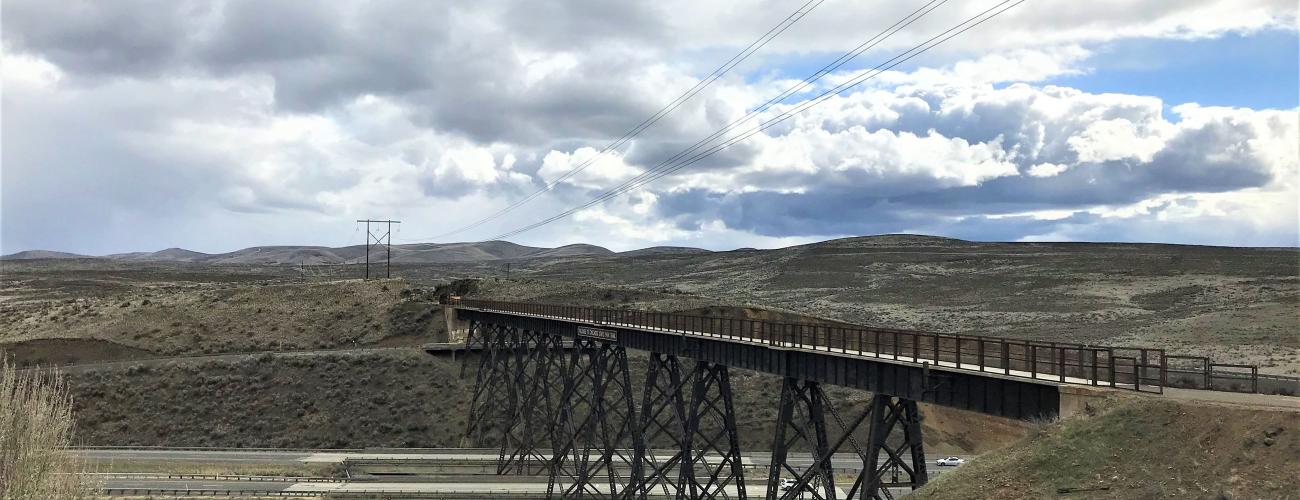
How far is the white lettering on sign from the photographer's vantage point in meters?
35.2

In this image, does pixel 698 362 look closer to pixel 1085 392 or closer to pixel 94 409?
pixel 1085 392

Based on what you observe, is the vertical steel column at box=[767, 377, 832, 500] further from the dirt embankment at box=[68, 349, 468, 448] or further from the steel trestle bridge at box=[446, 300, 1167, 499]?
the dirt embankment at box=[68, 349, 468, 448]

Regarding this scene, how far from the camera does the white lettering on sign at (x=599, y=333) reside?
116 feet

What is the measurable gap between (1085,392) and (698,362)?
52.3 ft

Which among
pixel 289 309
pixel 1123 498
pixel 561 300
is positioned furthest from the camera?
pixel 561 300

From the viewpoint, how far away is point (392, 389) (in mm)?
57375

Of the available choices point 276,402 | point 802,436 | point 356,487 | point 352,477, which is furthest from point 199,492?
point 802,436

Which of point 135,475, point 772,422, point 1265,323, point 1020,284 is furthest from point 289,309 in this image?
point 1020,284

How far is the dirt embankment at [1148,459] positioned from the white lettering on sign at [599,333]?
21162 millimetres

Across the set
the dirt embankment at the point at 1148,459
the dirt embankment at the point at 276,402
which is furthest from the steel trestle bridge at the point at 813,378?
the dirt embankment at the point at 276,402

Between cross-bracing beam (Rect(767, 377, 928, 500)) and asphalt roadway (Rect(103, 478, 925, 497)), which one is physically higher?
cross-bracing beam (Rect(767, 377, 928, 500))

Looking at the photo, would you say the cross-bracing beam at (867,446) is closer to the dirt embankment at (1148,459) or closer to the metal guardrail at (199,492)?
the dirt embankment at (1148,459)

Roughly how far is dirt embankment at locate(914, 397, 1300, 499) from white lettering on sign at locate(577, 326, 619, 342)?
21.2 meters

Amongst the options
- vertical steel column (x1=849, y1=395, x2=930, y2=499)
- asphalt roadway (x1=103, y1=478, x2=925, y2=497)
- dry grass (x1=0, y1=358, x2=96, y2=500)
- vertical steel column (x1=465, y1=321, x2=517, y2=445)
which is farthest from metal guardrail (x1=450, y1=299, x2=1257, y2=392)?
vertical steel column (x1=465, y1=321, x2=517, y2=445)
